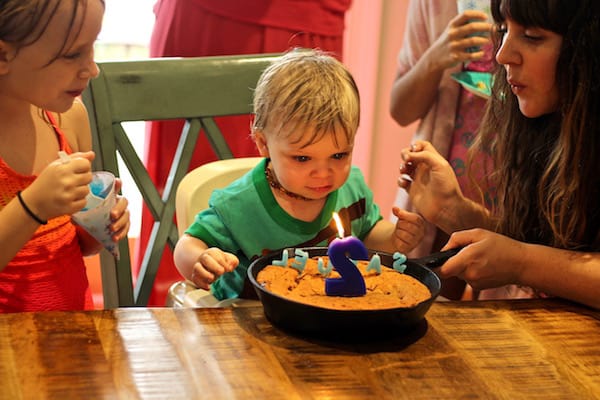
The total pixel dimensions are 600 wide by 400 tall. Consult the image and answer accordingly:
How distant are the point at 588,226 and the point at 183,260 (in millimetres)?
719

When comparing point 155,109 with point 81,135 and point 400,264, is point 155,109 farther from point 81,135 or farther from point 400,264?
point 400,264

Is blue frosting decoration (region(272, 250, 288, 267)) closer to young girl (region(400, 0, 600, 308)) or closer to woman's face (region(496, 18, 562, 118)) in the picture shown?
young girl (region(400, 0, 600, 308))

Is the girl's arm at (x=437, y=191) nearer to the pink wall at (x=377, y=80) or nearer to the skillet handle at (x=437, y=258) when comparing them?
the skillet handle at (x=437, y=258)

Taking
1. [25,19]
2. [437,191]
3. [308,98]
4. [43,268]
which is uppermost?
[25,19]

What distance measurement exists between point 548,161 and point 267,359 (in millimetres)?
731

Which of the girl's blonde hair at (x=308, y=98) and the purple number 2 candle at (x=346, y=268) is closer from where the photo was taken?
the purple number 2 candle at (x=346, y=268)

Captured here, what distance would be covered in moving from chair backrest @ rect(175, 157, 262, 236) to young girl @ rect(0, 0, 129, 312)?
0.69ft

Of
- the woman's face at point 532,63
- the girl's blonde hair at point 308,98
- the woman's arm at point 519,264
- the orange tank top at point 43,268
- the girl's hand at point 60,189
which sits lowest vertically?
the orange tank top at point 43,268

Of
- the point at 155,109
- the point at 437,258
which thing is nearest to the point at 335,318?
the point at 437,258

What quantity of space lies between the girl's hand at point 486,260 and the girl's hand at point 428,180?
0.28 metres

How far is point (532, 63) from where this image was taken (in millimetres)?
1466

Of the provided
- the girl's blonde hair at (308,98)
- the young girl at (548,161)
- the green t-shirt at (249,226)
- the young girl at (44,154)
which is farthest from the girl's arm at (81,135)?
the young girl at (548,161)

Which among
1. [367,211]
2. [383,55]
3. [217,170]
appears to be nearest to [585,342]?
[367,211]

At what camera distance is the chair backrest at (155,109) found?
173cm
